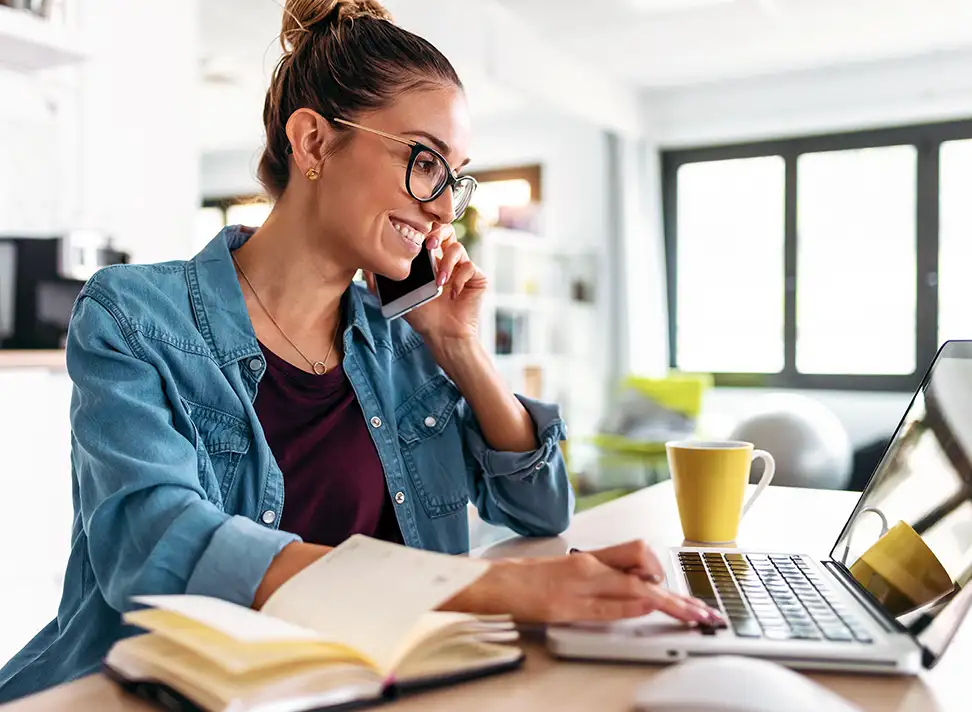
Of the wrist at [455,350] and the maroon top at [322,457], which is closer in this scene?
the maroon top at [322,457]

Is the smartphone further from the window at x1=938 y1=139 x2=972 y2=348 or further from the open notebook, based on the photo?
the window at x1=938 y1=139 x2=972 y2=348

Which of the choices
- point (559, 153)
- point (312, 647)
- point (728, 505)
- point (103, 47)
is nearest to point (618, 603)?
point (312, 647)

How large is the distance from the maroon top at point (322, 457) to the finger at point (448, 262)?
0.21m

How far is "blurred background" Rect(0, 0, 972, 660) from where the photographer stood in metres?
2.96

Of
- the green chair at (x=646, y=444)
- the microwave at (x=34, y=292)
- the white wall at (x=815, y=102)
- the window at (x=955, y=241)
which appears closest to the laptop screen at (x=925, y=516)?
the microwave at (x=34, y=292)

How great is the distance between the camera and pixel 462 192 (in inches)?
48.0

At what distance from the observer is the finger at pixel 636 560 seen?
676 mm

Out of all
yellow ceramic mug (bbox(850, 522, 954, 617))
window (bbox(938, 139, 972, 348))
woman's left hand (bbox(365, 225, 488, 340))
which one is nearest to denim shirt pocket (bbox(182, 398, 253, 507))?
woman's left hand (bbox(365, 225, 488, 340))

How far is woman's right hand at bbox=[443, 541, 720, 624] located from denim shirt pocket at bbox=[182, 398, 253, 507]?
0.38 m

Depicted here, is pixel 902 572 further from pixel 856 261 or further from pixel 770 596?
pixel 856 261

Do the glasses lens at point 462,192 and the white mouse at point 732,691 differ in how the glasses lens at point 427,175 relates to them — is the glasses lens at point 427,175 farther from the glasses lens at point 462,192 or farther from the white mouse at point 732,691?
the white mouse at point 732,691

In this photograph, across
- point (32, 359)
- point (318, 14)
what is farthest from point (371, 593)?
point (32, 359)

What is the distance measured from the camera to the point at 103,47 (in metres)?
2.71

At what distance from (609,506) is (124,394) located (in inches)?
29.5
